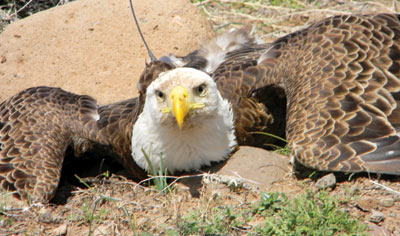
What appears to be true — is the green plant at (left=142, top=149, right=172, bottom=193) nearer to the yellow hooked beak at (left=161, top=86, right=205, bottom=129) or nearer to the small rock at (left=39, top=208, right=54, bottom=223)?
the yellow hooked beak at (left=161, top=86, right=205, bottom=129)

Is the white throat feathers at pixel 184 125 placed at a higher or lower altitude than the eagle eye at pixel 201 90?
lower

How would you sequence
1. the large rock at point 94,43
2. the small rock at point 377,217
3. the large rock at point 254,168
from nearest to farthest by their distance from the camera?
the small rock at point 377,217 → the large rock at point 254,168 → the large rock at point 94,43

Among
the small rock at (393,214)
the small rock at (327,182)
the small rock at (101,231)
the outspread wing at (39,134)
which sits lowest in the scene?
the small rock at (393,214)

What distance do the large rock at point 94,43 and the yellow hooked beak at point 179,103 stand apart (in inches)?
106

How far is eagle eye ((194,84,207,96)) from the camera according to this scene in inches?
158

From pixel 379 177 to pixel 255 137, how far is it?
1250 millimetres

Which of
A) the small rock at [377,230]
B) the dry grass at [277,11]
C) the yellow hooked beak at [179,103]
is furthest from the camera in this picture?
the dry grass at [277,11]

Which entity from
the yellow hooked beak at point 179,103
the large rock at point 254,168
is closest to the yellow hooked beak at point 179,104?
the yellow hooked beak at point 179,103

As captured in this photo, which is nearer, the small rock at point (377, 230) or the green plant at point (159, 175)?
the small rock at point (377, 230)

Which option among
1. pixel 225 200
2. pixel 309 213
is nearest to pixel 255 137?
pixel 225 200

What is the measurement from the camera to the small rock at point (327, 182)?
4012mm

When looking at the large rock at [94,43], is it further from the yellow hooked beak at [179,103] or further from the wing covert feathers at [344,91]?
the yellow hooked beak at [179,103]

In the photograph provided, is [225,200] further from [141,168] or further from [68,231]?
[68,231]

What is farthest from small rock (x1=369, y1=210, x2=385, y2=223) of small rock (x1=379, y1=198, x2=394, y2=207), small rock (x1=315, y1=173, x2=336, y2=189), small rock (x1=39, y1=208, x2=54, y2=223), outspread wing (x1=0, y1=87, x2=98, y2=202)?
outspread wing (x1=0, y1=87, x2=98, y2=202)
